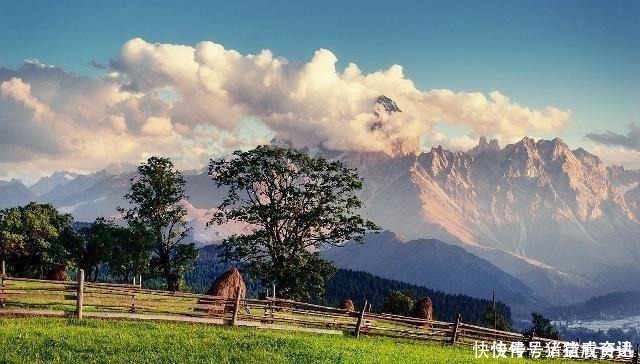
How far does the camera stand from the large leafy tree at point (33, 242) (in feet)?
292

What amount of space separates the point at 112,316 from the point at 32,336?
334 inches

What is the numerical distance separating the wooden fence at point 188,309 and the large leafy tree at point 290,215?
17284 mm

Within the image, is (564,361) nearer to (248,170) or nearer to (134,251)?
(248,170)

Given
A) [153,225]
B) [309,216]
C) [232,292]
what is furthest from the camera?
[153,225]

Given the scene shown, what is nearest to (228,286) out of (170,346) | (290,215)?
(290,215)

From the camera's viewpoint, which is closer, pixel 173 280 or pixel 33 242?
pixel 173 280

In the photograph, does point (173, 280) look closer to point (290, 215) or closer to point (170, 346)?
point (290, 215)

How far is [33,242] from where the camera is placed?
93.6 meters

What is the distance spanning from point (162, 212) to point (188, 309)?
34738 millimetres

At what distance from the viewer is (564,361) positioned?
41656 millimetres

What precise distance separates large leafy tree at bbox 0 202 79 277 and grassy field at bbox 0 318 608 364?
62116 mm

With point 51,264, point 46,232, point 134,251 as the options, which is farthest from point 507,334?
point 46,232
